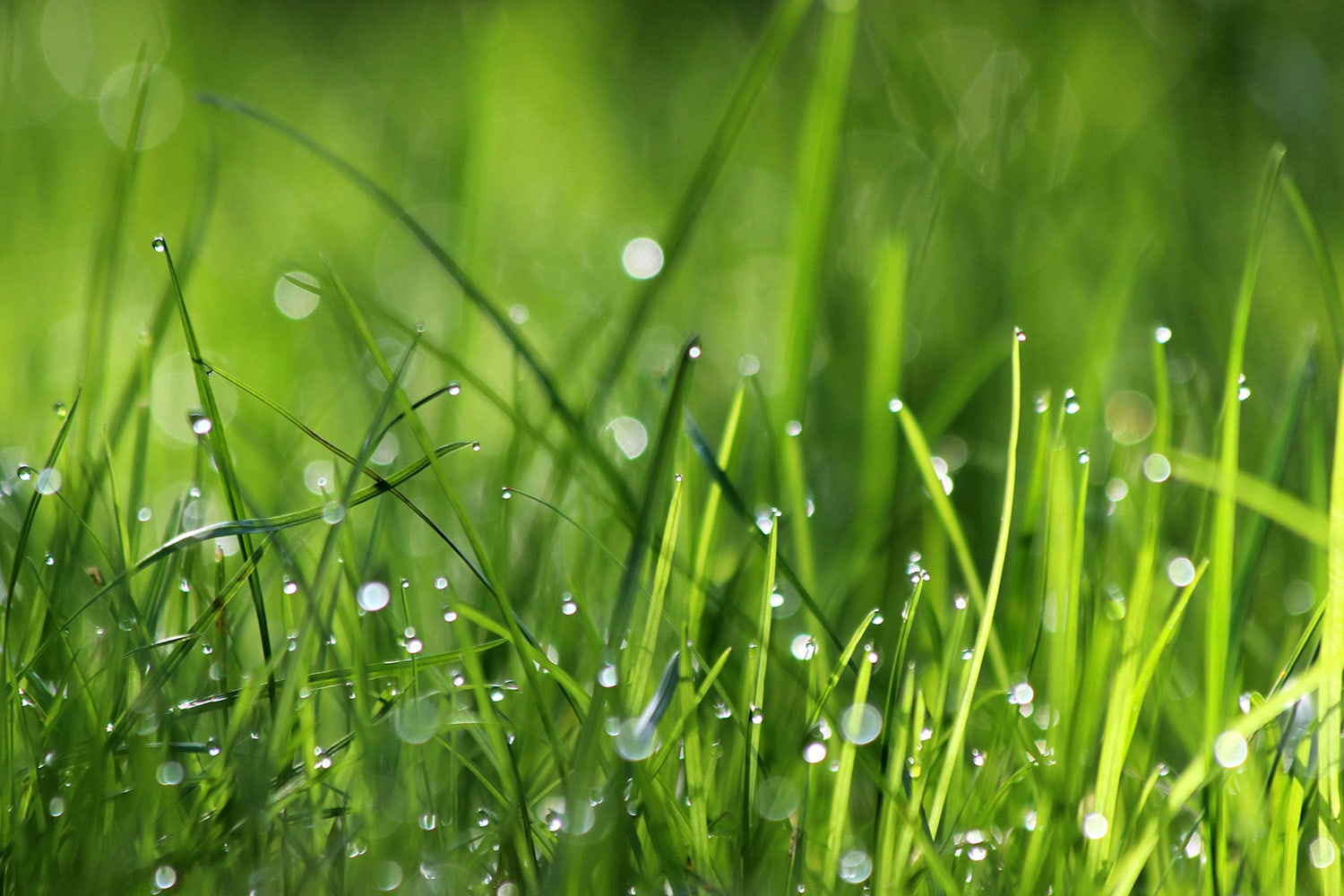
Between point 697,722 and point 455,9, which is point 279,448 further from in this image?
point 455,9

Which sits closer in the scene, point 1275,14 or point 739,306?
point 739,306

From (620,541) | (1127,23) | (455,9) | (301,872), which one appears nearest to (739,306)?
(620,541)

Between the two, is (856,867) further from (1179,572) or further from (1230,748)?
(1179,572)

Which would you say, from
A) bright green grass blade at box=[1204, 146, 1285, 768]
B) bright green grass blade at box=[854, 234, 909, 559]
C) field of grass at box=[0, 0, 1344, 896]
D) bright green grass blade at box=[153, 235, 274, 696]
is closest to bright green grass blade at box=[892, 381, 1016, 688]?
field of grass at box=[0, 0, 1344, 896]

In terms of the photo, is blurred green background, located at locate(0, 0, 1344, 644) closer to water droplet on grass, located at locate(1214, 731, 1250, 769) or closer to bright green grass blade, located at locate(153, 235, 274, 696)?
bright green grass blade, located at locate(153, 235, 274, 696)

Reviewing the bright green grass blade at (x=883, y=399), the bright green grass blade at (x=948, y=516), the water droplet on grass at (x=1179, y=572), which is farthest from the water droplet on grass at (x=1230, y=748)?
the bright green grass blade at (x=883, y=399)

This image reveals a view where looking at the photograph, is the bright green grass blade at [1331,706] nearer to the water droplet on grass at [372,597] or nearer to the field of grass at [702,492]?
the field of grass at [702,492]

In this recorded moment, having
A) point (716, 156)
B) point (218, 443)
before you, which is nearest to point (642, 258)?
point (716, 156)
